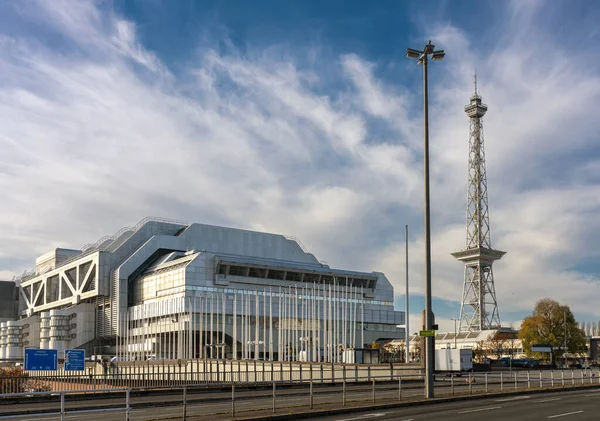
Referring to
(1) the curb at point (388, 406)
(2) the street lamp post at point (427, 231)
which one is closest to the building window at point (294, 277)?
(1) the curb at point (388, 406)

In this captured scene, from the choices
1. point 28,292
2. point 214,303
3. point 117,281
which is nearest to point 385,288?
point 214,303

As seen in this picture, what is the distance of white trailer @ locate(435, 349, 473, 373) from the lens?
197 feet

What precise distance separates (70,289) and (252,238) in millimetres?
34383

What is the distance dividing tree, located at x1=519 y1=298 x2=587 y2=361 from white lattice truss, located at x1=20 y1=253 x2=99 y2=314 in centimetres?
6981

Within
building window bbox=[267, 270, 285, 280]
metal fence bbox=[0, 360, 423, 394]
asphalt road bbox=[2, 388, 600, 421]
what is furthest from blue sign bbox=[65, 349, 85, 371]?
building window bbox=[267, 270, 285, 280]

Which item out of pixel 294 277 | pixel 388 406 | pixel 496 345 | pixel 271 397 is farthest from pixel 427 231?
pixel 496 345

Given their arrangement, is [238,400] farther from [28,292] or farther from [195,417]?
[28,292]

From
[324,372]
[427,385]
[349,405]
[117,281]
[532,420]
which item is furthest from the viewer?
[117,281]

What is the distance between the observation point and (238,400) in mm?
32281

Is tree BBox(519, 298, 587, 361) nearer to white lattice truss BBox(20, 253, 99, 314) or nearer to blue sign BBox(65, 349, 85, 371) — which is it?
white lattice truss BBox(20, 253, 99, 314)

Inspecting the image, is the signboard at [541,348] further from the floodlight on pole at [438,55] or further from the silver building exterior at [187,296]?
the floodlight on pole at [438,55]

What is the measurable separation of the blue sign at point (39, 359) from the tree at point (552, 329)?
289ft

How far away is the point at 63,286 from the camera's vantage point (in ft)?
451

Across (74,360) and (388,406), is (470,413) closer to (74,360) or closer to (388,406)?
(388,406)
